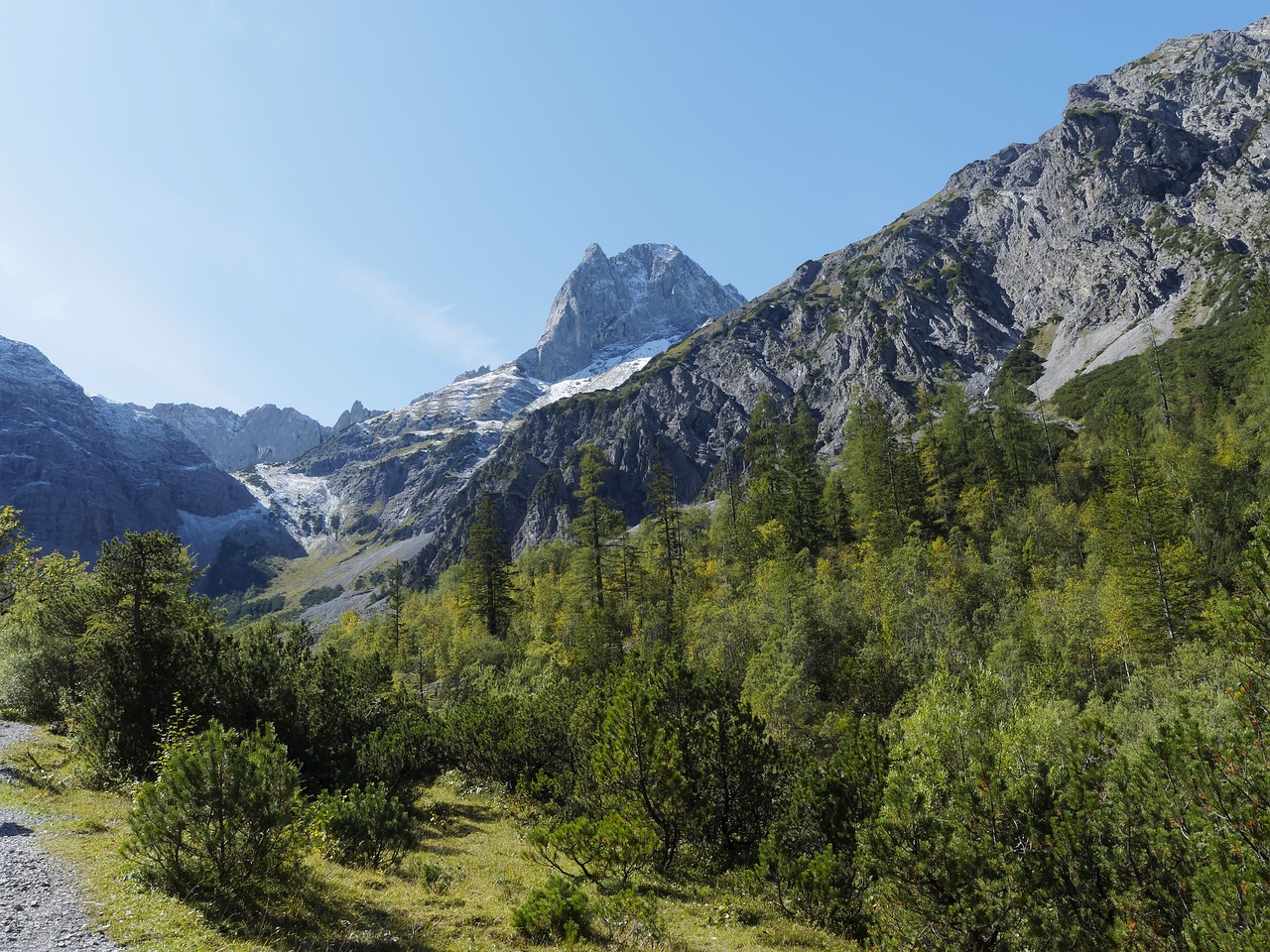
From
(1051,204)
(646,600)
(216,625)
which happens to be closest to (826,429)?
(1051,204)

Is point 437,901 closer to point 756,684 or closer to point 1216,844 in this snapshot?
point 1216,844

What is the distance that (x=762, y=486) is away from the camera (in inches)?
3253

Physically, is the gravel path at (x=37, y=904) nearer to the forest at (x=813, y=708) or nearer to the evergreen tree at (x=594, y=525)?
the forest at (x=813, y=708)

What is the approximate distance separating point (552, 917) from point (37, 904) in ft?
27.3

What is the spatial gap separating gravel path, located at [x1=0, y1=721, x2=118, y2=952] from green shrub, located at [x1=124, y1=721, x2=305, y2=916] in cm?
100

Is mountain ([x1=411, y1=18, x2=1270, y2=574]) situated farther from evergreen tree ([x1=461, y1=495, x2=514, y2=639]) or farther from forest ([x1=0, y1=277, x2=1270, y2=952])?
forest ([x1=0, y1=277, x2=1270, y2=952])

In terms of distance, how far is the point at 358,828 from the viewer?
1647 cm

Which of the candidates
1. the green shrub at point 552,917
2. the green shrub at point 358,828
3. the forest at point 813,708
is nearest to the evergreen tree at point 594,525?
the forest at point 813,708

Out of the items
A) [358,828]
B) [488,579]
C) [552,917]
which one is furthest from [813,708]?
[488,579]

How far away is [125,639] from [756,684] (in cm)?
3323

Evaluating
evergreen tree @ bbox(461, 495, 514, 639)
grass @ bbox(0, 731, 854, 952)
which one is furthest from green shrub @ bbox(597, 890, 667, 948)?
evergreen tree @ bbox(461, 495, 514, 639)

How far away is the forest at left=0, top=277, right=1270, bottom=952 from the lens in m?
10.6

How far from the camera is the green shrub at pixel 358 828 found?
52.7ft

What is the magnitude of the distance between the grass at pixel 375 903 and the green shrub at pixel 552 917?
26 centimetres
